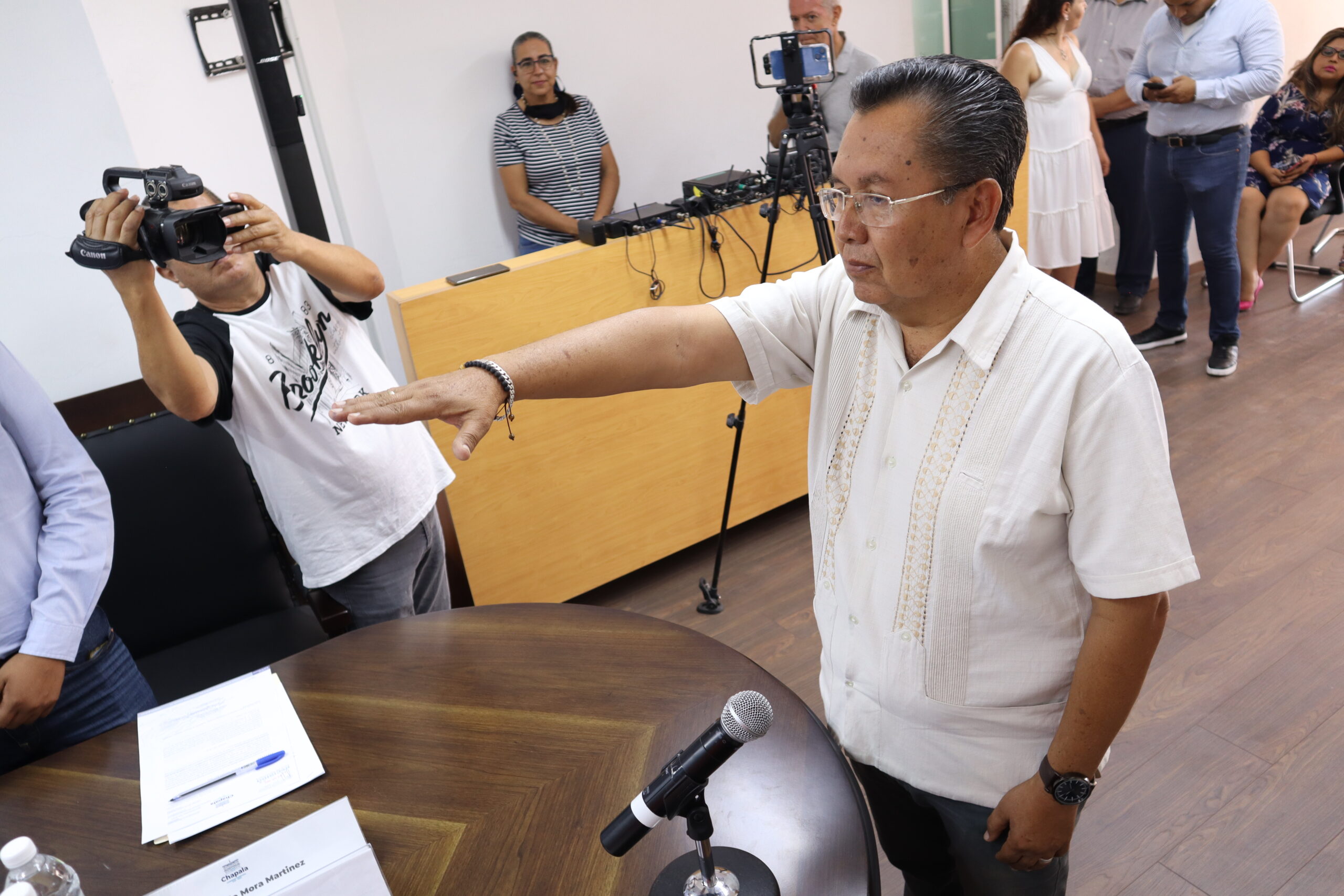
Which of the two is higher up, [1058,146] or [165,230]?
[165,230]

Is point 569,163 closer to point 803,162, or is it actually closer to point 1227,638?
point 803,162

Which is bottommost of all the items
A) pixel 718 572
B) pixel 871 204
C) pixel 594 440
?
pixel 718 572

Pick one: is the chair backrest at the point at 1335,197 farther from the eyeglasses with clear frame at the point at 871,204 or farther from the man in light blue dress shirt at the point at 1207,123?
the eyeglasses with clear frame at the point at 871,204

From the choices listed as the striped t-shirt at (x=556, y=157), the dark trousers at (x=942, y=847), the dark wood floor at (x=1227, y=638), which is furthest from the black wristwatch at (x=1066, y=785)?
the striped t-shirt at (x=556, y=157)

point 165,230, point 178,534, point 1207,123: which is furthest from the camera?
point 1207,123

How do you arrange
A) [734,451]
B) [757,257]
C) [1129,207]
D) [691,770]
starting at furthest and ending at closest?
1. [1129,207]
2. [757,257]
3. [734,451]
4. [691,770]

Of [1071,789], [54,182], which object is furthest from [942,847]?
[54,182]

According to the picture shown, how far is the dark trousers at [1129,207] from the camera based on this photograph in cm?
427

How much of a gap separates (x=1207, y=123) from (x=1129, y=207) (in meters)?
0.91

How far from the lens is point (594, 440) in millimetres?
2764

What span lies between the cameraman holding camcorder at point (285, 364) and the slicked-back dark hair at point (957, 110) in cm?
112

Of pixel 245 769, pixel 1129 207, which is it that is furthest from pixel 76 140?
pixel 1129 207

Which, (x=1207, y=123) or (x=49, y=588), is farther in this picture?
(x=1207, y=123)

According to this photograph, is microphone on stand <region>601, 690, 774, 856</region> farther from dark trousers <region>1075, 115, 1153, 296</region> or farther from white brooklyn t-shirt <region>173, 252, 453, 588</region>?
Result: dark trousers <region>1075, 115, 1153, 296</region>
